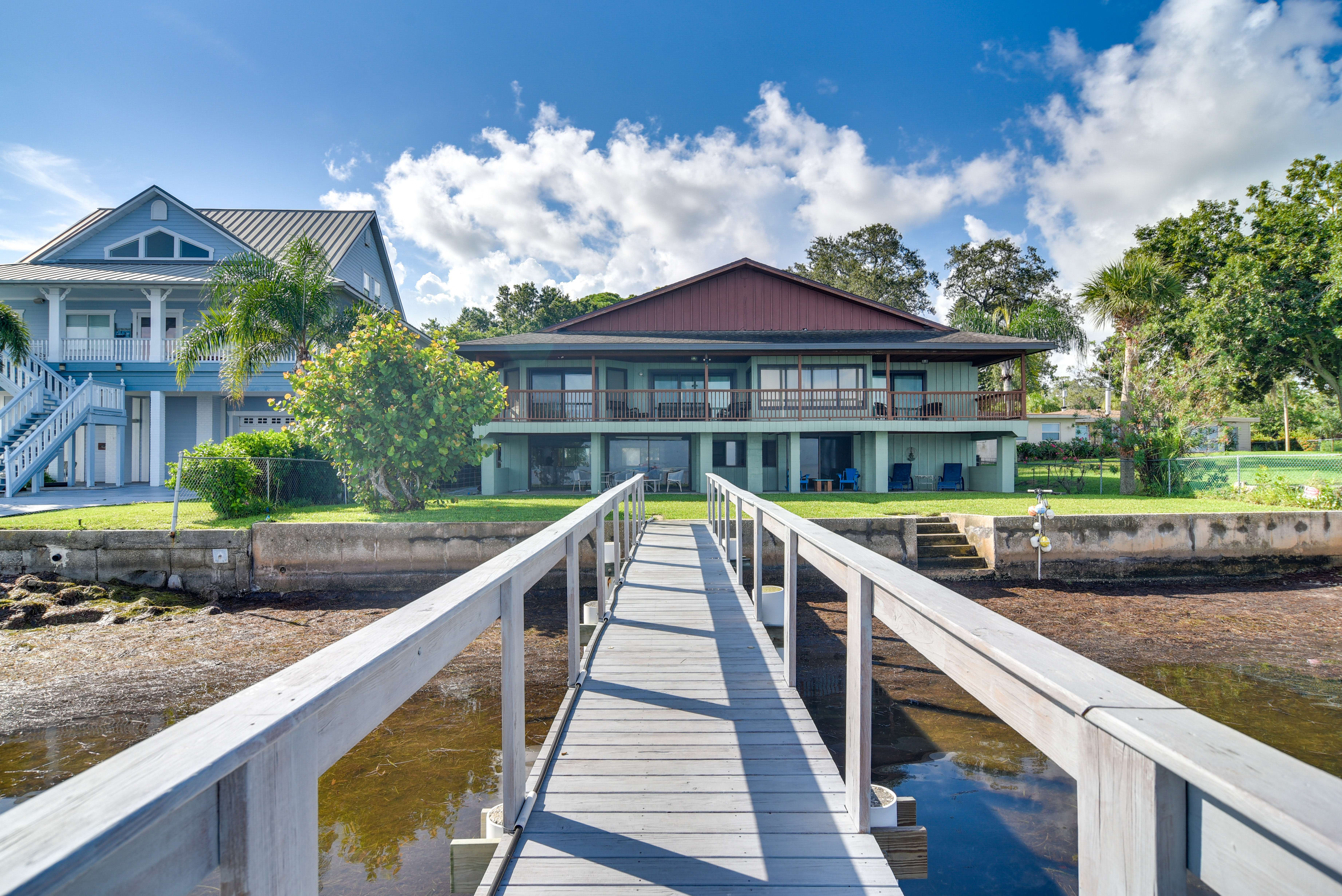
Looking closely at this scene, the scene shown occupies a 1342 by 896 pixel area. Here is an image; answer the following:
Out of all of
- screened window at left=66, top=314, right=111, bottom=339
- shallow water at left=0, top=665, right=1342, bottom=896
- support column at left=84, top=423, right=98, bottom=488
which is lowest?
shallow water at left=0, top=665, right=1342, bottom=896

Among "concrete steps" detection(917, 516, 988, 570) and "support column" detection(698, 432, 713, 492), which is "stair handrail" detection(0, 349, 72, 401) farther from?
"concrete steps" detection(917, 516, 988, 570)

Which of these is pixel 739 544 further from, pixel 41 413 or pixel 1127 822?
pixel 41 413

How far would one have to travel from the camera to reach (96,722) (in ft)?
21.2

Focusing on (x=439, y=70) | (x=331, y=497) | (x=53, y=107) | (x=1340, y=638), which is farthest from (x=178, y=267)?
(x=1340, y=638)

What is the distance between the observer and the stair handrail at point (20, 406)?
16578 mm

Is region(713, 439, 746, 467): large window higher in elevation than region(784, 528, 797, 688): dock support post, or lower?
higher

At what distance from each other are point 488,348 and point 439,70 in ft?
34.5

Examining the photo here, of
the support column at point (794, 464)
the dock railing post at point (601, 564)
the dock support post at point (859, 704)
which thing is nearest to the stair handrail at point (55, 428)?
the dock railing post at point (601, 564)

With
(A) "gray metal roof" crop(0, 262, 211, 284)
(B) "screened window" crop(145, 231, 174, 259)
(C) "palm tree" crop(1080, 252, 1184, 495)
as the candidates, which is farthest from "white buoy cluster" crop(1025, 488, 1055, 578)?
(B) "screened window" crop(145, 231, 174, 259)

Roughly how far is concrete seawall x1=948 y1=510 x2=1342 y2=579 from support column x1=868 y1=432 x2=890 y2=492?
719 cm

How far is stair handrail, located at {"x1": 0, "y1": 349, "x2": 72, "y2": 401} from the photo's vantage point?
58.3 ft

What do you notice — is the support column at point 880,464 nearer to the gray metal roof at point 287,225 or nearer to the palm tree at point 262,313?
the palm tree at point 262,313

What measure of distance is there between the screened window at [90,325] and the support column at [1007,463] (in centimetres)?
3064

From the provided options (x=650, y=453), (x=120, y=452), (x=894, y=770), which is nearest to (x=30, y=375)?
(x=120, y=452)
